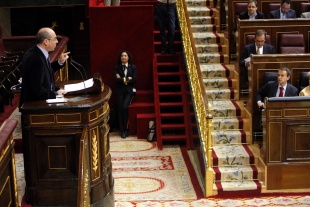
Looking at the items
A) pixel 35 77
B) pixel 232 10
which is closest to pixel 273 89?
pixel 232 10

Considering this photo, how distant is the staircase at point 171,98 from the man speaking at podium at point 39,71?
12.2ft

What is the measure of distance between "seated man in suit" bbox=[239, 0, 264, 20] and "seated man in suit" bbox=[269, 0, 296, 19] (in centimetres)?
25

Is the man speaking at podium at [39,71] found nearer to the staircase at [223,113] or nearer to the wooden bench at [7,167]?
the wooden bench at [7,167]

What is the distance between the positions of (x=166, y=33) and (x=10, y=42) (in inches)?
96.9

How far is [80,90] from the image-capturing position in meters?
5.15

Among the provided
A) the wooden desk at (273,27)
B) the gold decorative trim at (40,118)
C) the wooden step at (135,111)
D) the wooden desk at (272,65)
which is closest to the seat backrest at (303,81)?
the wooden desk at (272,65)

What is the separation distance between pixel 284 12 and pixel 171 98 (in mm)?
1979

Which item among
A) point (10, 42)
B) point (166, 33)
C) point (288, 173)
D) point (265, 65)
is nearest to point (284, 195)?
point (288, 173)

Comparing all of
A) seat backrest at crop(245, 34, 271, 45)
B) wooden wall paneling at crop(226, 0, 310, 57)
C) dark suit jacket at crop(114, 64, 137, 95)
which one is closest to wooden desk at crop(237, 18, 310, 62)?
seat backrest at crop(245, 34, 271, 45)

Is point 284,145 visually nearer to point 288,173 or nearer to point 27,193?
point 288,173

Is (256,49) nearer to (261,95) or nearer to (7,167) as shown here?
(261,95)

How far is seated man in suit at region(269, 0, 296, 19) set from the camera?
8555 mm

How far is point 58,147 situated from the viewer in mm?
4766

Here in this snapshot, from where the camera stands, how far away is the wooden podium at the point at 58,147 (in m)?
4.71
